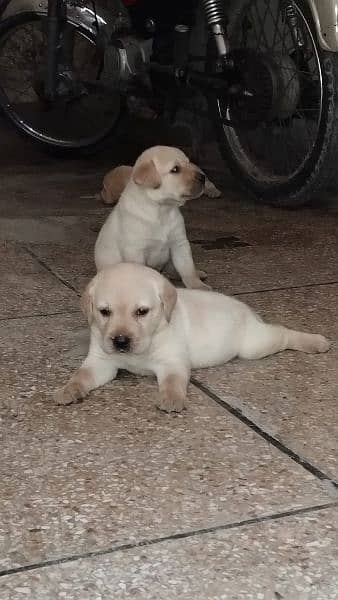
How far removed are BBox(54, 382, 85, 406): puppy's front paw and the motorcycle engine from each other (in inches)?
117

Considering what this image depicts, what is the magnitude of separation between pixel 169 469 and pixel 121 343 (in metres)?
0.42

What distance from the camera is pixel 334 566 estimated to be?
188cm

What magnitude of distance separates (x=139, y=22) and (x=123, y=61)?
1.40 ft

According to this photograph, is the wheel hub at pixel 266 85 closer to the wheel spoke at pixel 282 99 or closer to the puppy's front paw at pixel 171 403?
the wheel spoke at pixel 282 99

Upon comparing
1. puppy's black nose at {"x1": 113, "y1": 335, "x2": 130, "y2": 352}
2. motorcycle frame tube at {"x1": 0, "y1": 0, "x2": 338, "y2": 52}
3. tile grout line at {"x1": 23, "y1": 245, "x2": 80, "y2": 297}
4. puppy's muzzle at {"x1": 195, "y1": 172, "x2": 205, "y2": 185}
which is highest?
motorcycle frame tube at {"x1": 0, "y1": 0, "x2": 338, "y2": 52}

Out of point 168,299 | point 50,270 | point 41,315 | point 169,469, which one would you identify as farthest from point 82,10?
point 169,469

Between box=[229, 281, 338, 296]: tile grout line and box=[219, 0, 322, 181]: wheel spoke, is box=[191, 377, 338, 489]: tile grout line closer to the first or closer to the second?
box=[229, 281, 338, 296]: tile grout line

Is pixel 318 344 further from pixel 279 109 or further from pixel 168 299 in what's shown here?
pixel 279 109

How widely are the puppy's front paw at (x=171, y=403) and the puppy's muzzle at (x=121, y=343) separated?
0.17 meters

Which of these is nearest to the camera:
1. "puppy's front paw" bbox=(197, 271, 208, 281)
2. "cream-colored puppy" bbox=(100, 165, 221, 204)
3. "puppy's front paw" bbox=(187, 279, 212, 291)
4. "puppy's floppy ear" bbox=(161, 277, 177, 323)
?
"puppy's floppy ear" bbox=(161, 277, 177, 323)

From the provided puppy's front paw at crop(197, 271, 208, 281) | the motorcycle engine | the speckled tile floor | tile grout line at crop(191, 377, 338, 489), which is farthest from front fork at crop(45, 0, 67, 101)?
tile grout line at crop(191, 377, 338, 489)

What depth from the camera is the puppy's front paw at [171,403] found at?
2547 millimetres

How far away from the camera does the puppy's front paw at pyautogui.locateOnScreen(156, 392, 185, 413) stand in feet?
8.36

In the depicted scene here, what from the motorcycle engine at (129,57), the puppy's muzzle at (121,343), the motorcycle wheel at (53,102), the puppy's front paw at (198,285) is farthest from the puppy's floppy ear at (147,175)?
the motorcycle wheel at (53,102)
